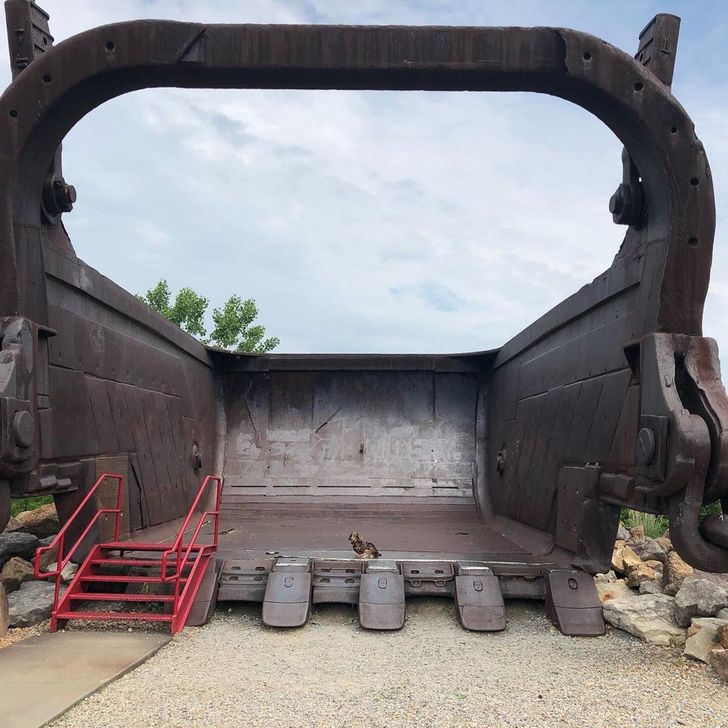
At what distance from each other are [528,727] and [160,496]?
4.35 meters

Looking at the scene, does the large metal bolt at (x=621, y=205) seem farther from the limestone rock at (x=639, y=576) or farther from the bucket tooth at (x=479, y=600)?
the limestone rock at (x=639, y=576)

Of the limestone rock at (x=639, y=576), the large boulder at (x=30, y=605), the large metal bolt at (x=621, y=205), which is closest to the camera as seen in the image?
the large boulder at (x=30, y=605)

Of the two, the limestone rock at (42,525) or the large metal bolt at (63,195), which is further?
the limestone rock at (42,525)

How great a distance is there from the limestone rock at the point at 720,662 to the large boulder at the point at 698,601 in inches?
25.9

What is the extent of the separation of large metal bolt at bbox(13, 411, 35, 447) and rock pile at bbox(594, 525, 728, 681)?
3682mm

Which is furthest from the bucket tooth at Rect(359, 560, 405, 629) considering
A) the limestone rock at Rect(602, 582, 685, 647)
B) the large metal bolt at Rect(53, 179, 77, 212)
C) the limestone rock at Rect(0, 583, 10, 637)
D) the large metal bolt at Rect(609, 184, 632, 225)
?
the large metal bolt at Rect(53, 179, 77, 212)

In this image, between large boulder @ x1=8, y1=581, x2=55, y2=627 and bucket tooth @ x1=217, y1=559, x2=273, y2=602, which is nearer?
large boulder @ x1=8, y1=581, x2=55, y2=627

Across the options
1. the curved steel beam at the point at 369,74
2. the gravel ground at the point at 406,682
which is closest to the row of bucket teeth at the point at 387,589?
A: the gravel ground at the point at 406,682

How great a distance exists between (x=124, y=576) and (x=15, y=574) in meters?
1.07

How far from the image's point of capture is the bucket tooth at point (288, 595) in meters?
4.48

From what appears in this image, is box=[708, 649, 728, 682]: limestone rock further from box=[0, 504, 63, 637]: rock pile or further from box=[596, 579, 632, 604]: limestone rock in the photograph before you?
box=[0, 504, 63, 637]: rock pile

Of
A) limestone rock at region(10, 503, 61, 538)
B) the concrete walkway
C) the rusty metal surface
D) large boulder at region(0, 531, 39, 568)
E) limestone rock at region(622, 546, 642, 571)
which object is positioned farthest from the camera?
limestone rock at region(10, 503, 61, 538)

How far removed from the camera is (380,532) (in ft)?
22.4

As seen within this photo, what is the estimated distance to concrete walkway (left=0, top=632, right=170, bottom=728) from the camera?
299 cm
